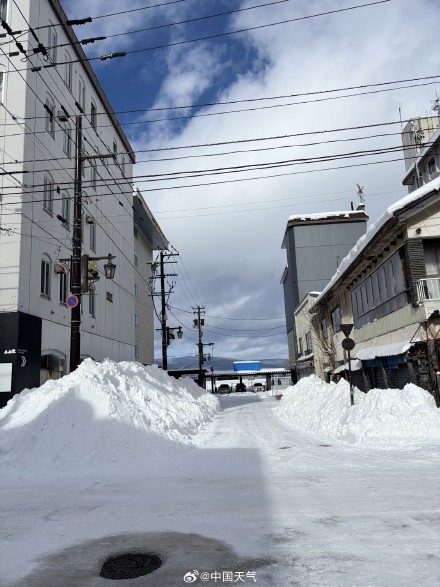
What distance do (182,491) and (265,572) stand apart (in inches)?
138

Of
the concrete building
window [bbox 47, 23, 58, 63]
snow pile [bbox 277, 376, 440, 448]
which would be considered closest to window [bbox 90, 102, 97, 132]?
window [bbox 47, 23, 58, 63]

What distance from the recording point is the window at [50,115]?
20.2 meters

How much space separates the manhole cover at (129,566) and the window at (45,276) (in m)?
15.9

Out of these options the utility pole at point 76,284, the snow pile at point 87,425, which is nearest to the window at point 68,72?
the utility pole at point 76,284

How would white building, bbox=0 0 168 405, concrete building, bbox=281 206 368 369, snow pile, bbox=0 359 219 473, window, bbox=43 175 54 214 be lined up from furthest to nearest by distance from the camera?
1. concrete building, bbox=281 206 368 369
2. window, bbox=43 175 54 214
3. white building, bbox=0 0 168 405
4. snow pile, bbox=0 359 219 473

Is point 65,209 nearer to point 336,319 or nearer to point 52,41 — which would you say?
point 52,41

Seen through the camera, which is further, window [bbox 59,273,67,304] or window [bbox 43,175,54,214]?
window [bbox 59,273,67,304]

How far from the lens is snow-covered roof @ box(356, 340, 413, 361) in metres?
14.9

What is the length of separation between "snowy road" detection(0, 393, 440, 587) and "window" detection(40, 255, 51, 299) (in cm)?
1164

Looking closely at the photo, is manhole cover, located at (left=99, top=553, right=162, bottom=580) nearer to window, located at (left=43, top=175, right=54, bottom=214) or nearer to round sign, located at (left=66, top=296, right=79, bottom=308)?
round sign, located at (left=66, top=296, right=79, bottom=308)

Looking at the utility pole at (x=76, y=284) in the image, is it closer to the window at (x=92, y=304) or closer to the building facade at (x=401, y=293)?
the building facade at (x=401, y=293)

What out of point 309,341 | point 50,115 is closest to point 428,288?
point 50,115

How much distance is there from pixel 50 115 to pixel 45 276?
7907mm

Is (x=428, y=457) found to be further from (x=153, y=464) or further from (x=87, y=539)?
(x=87, y=539)
